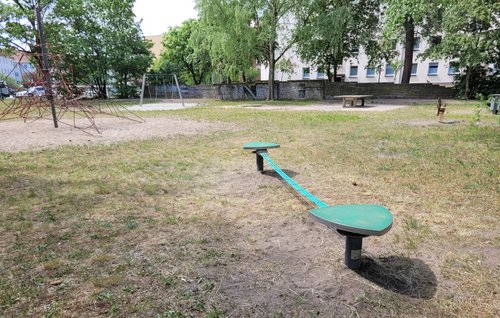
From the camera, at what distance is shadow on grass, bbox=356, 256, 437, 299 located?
2.00 metres

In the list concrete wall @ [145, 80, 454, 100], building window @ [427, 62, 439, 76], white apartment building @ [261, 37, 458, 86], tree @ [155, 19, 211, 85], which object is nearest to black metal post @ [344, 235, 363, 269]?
concrete wall @ [145, 80, 454, 100]

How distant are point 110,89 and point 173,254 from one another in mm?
34355

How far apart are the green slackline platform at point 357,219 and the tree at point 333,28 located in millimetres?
20569

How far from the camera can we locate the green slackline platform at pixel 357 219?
6.19 ft

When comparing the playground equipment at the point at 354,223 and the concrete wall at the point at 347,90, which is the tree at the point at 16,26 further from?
the playground equipment at the point at 354,223

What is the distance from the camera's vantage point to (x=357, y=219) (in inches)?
80.0

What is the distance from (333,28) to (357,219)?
68.7ft

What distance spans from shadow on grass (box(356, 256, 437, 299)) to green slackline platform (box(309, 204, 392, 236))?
390mm

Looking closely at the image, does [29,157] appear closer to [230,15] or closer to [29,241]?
[29,241]

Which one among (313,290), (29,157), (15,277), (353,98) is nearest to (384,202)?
(313,290)

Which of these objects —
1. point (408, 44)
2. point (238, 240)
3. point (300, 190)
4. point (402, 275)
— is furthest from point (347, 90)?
point (402, 275)

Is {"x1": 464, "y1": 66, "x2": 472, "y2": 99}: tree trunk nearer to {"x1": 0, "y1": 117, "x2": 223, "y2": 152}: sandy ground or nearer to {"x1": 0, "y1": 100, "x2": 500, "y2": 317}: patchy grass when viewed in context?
{"x1": 0, "y1": 117, "x2": 223, "y2": 152}: sandy ground

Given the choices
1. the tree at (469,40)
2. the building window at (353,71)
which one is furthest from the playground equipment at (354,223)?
the building window at (353,71)

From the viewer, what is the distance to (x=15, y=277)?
2090 mm
